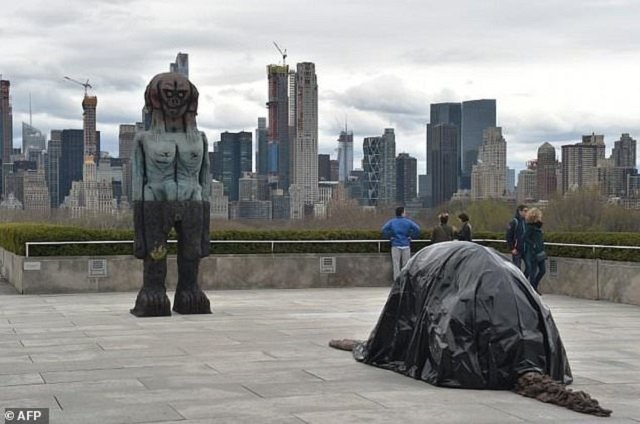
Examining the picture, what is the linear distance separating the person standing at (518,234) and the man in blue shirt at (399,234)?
106 inches

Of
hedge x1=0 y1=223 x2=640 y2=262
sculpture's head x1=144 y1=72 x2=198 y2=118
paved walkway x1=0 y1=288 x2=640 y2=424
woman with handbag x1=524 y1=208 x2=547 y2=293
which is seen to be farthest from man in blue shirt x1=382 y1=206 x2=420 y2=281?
sculpture's head x1=144 y1=72 x2=198 y2=118

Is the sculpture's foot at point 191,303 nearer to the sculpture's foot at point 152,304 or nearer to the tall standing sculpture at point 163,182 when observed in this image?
the tall standing sculpture at point 163,182

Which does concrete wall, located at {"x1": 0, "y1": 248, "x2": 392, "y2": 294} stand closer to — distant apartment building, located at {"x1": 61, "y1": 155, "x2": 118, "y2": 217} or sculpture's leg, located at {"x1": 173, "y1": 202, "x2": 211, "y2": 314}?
sculpture's leg, located at {"x1": 173, "y1": 202, "x2": 211, "y2": 314}

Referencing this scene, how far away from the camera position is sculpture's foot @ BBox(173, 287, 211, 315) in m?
14.7

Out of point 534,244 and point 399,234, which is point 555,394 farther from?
point 399,234

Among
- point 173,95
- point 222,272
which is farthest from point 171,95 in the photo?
point 222,272

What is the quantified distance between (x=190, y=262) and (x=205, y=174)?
142 centimetres

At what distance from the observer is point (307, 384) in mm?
8320

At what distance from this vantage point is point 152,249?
14422mm

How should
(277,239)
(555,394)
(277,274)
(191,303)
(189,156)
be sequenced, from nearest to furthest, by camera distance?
(555,394) < (189,156) < (191,303) < (277,274) < (277,239)

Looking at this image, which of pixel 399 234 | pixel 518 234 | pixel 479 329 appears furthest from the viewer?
pixel 399 234

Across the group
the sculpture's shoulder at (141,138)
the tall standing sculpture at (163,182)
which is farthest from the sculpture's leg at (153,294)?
the sculpture's shoulder at (141,138)

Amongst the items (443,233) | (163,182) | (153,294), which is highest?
(163,182)

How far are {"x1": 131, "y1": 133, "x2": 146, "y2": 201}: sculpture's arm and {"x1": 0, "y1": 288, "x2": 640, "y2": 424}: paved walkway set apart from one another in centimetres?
190
